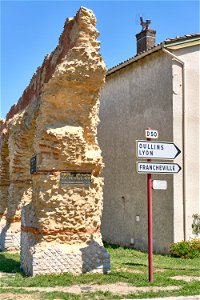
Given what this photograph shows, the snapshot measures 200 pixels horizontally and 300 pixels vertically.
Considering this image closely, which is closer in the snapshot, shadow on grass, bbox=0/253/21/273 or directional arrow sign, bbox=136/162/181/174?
directional arrow sign, bbox=136/162/181/174

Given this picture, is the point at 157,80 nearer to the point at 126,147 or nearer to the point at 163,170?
the point at 126,147

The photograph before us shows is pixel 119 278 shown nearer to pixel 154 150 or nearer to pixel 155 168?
pixel 155 168

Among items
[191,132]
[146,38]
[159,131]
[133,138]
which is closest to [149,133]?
[191,132]

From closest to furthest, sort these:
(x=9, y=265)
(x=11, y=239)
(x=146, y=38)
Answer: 1. (x=9, y=265)
2. (x=11, y=239)
3. (x=146, y=38)

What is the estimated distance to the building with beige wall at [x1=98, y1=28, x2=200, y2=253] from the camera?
46.9 feet

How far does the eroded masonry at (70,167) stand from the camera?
9.81 meters

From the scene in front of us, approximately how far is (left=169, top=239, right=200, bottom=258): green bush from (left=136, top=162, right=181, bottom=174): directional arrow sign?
194 inches

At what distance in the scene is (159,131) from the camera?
15102 millimetres

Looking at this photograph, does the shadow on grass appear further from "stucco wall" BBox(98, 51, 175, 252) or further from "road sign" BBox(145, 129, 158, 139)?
"stucco wall" BBox(98, 51, 175, 252)

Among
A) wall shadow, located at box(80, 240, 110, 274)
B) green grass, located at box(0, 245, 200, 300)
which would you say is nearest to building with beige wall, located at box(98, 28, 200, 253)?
green grass, located at box(0, 245, 200, 300)

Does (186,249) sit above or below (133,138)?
below

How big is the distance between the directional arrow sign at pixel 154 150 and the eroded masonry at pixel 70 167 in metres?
1.45

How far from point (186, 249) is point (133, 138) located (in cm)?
489

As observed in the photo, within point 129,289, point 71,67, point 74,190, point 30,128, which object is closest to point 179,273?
point 129,289
